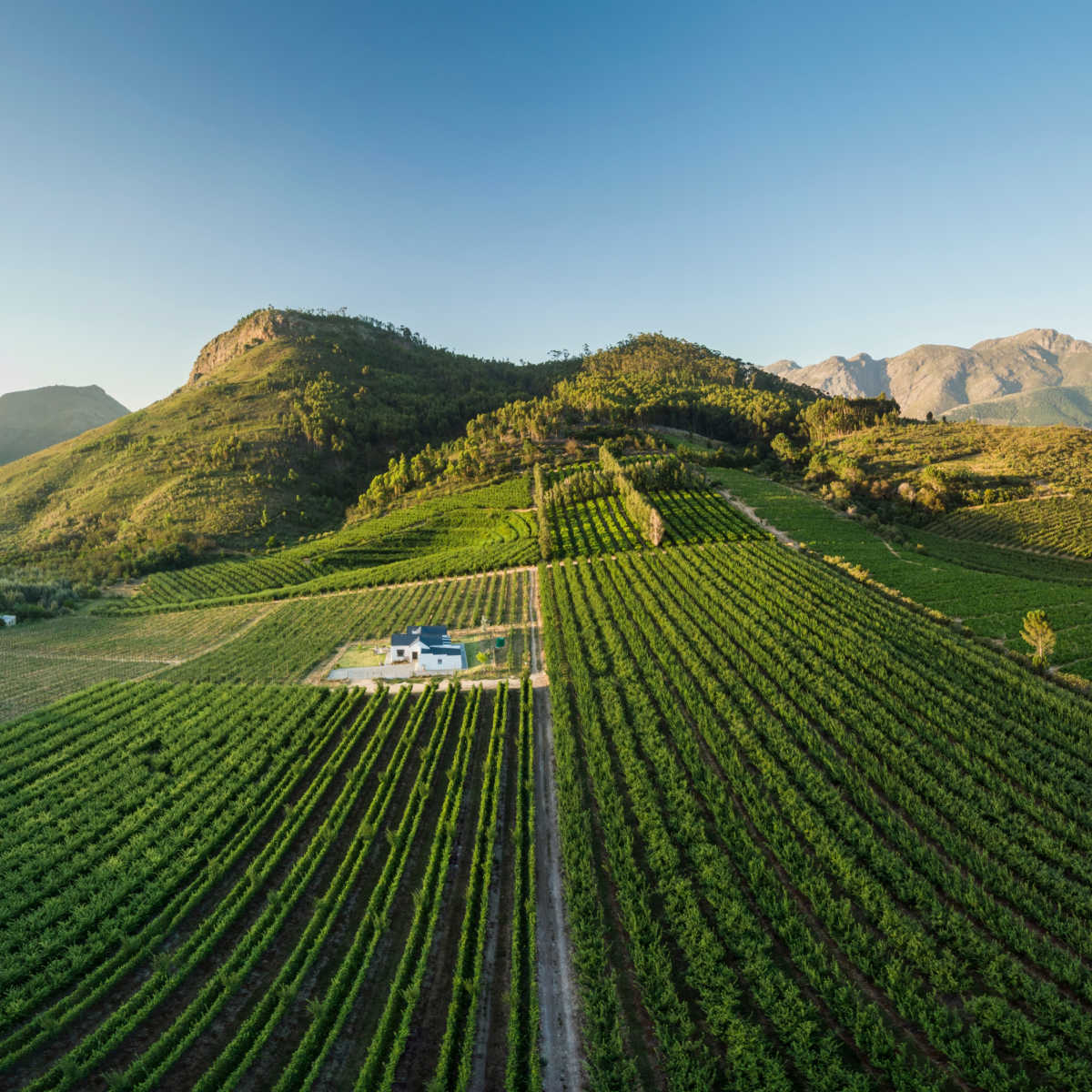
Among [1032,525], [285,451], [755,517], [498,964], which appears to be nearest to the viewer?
[498,964]

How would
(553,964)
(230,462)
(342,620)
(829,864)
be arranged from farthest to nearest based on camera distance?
1. (230,462)
2. (342,620)
3. (829,864)
4. (553,964)

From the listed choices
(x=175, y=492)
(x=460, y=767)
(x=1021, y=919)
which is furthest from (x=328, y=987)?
(x=175, y=492)

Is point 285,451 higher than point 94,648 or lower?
higher

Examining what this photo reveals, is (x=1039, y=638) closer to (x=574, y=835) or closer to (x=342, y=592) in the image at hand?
(x=574, y=835)

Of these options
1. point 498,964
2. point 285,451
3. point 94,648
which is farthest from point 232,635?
point 285,451

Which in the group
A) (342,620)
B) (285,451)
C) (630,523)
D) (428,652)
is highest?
(285,451)

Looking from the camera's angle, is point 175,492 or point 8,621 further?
point 175,492

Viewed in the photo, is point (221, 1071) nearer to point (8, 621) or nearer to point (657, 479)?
point (8, 621)
